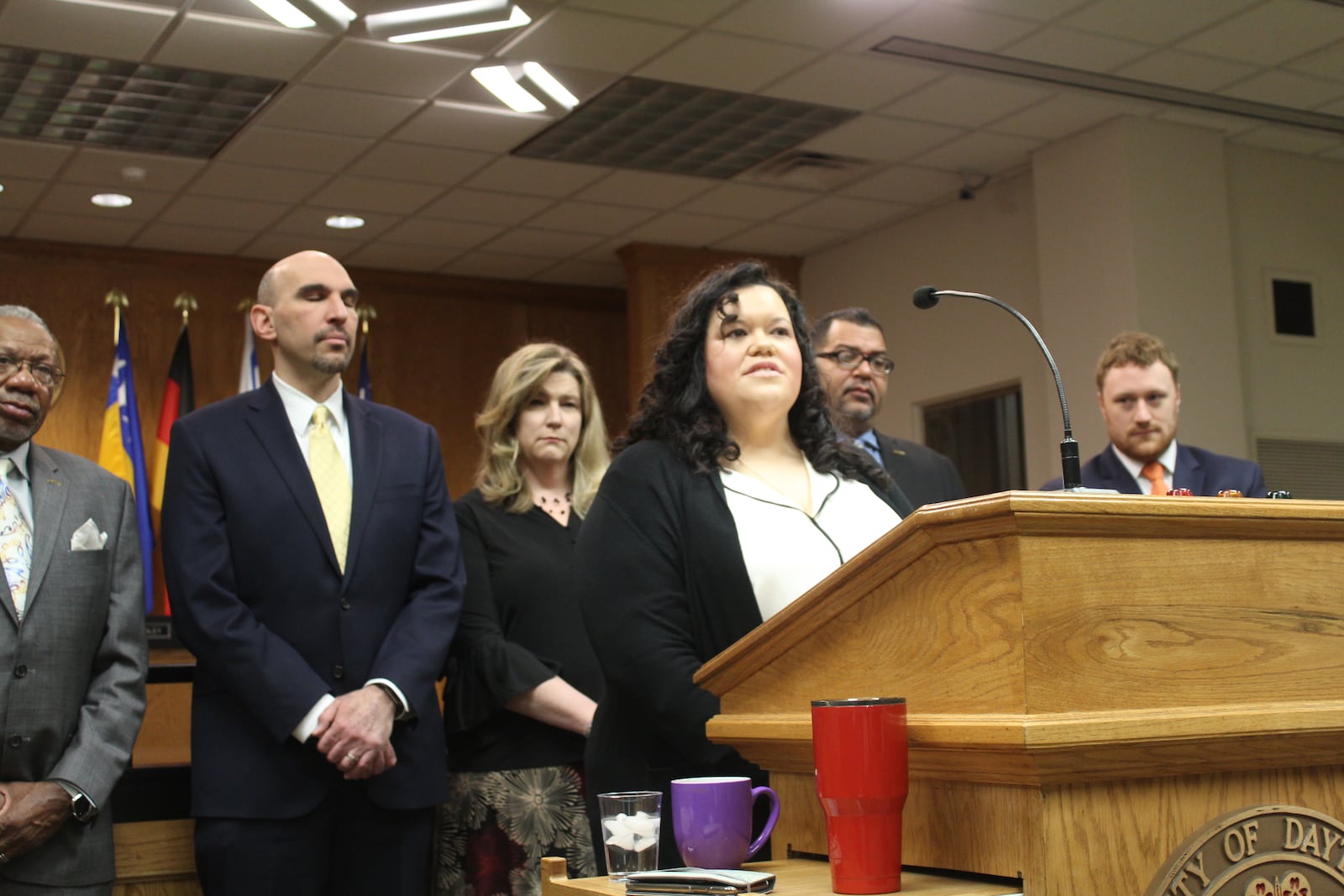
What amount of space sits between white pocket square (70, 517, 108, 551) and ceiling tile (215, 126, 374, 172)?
4076 millimetres

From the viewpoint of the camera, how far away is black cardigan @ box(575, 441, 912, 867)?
1.86m

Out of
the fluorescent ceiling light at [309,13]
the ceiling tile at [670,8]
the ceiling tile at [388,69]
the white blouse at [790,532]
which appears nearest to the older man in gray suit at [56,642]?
the white blouse at [790,532]

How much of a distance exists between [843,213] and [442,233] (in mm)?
2227

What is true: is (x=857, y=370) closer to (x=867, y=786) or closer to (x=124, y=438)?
(x=867, y=786)

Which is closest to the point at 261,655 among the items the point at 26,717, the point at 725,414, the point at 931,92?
the point at 26,717

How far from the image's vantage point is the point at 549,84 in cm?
584

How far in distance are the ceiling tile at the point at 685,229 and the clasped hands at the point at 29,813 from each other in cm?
572

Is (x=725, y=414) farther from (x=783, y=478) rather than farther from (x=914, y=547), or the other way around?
(x=914, y=547)

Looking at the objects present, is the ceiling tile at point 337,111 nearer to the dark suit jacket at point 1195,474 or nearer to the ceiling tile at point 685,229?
the ceiling tile at point 685,229

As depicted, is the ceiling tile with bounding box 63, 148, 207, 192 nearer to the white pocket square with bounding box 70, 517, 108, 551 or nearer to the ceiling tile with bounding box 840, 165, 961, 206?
the ceiling tile with bounding box 840, 165, 961, 206

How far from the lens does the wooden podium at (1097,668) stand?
118cm

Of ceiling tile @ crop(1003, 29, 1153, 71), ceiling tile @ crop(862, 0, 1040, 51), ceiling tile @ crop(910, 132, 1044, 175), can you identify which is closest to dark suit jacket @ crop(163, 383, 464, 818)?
ceiling tile @ crop(862, 0, 1040, 51)

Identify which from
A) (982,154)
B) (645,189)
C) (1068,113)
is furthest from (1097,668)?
(645,189)

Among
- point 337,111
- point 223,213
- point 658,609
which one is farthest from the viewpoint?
point 223,213
